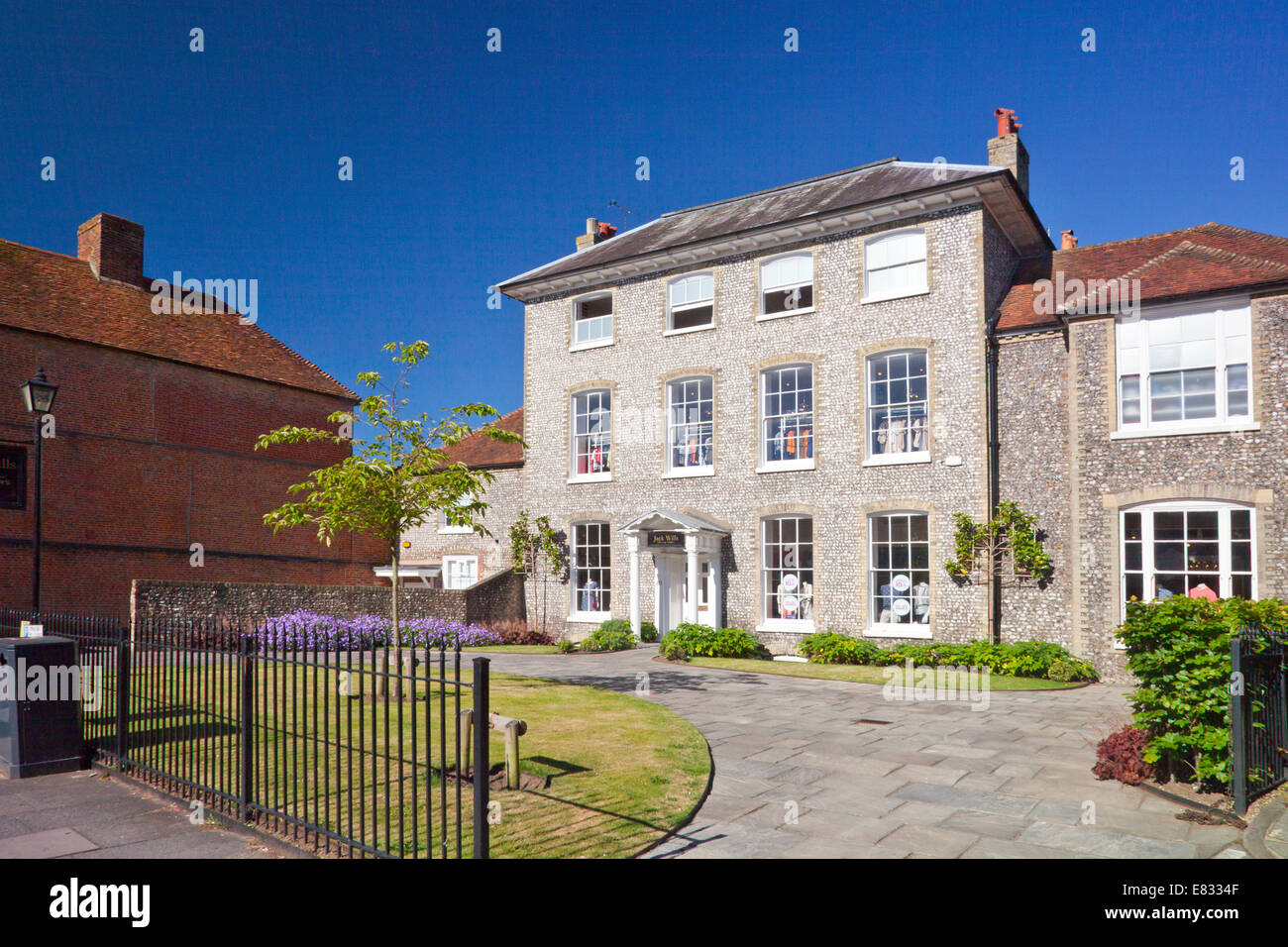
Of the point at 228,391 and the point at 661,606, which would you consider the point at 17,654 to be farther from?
the point at 228,391

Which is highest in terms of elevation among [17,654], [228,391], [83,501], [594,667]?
[228,391]

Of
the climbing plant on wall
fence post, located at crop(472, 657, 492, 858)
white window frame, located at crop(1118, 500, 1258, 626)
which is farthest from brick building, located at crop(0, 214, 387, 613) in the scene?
white window frame, located at crop(1118, 500, 1258, 626)

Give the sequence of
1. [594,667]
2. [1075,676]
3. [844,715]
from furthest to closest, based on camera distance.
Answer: [594,667] < [1075,676] < [844,715]

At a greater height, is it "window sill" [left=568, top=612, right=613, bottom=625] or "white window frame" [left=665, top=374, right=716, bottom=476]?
"white window frame" [left=665, top=374, right=716, bottom=476]

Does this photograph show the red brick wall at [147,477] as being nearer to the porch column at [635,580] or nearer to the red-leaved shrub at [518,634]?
the red-leaved shrub at [518,634]

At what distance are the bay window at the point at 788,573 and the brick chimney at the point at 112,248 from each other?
21.1 metres

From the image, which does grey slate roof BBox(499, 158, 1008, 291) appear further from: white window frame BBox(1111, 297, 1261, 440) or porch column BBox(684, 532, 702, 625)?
porch column BBox(684, 532, 702, 625)

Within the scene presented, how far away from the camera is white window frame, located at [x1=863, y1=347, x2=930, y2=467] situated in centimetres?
1834

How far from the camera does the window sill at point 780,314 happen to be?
2013 cm

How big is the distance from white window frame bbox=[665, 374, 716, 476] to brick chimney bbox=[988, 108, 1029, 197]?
8.45 metres

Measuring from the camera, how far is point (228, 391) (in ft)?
85.1

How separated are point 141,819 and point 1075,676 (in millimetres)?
14915

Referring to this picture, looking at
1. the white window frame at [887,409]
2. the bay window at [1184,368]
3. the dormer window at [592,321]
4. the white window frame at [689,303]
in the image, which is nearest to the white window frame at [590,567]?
the dormer window at [592,321]
